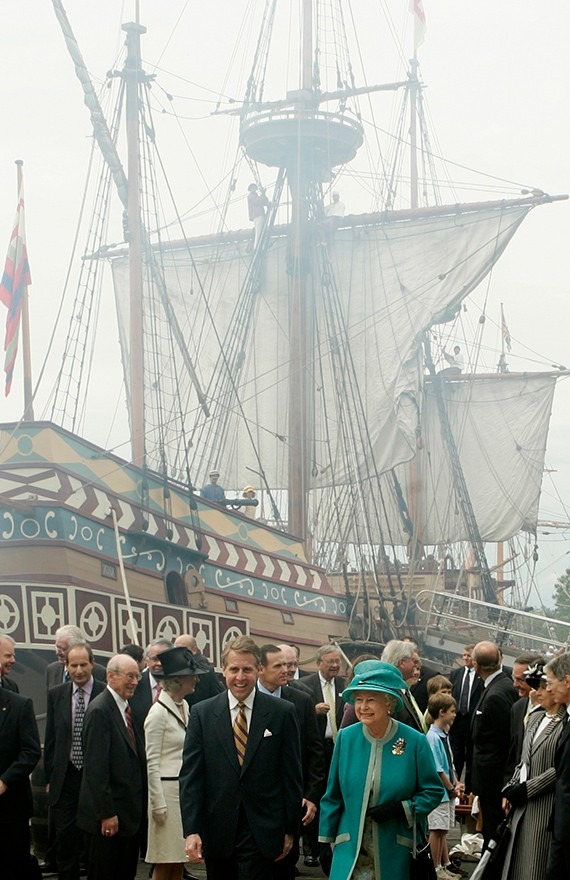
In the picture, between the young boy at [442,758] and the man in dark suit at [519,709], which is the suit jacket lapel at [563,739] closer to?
the man in dark suit at [519,709]

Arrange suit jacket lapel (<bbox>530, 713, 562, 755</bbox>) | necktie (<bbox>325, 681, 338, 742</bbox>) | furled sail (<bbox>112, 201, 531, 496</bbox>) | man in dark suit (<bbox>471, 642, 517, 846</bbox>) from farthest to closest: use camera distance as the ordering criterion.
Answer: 1. furled sail (<bbox>112, 201, 531, 496</bbox>)
2. necktie (<bbox>325, 681, 338, 742</bbox>)
3. man in dark suit (<bbox>471, 642, 517, 846</bbox>)
4. suit jacket lapel (<bbox>530, 713, 562, 755</bbox>)

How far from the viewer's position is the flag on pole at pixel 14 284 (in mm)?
17266

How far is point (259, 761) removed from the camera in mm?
5754

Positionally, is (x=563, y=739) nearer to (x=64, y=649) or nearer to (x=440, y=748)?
(x=440, y=748)

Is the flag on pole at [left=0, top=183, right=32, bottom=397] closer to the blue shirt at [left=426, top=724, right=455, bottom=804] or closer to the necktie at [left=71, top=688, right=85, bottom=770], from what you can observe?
the blue shirt at [left=426, top=724, right=455, bottom=804]

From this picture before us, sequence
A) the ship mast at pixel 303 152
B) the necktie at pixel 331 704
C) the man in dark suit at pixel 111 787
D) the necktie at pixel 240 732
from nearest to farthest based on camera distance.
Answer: the necktie at pixel 240 732 → the man in dark suit at pixel 111 787 → the necktie at pixel 331 704 → the ship mast at pixel 303 152

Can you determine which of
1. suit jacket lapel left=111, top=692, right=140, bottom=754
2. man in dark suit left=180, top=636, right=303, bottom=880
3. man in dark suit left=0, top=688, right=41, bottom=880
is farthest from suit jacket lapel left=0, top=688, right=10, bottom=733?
man in dark suit left=180, top=636, right=303, bottom=880

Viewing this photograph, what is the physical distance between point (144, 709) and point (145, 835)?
91 centimetres

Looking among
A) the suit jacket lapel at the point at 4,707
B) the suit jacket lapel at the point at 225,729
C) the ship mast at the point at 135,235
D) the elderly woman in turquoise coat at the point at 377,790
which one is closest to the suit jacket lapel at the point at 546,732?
the elderly woman in turquoise coat at the point at 377,790

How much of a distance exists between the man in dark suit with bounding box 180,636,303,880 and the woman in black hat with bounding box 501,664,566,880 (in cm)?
92

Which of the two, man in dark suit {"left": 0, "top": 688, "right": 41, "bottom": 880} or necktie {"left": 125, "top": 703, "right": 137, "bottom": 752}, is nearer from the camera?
man in dark suit {"left": 0, "top": 688, "right": 41, "bottom": 880}

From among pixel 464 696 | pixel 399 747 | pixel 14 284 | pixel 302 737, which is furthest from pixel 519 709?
pixel 14 284

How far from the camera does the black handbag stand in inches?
199

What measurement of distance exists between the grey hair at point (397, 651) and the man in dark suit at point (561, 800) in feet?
6.52
